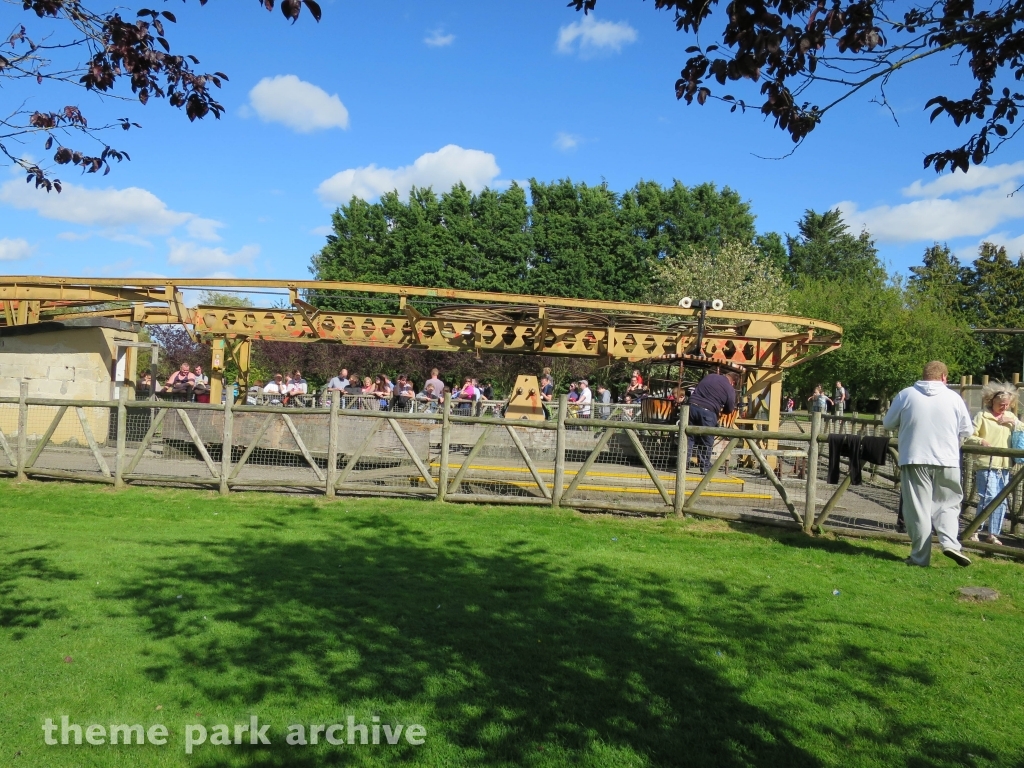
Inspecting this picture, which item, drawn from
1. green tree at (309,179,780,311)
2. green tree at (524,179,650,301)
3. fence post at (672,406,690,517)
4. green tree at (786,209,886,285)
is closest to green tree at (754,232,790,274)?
green tree at (309,179,780,311)

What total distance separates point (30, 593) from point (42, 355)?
1148cm

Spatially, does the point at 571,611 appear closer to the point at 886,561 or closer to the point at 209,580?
the point at 209,580

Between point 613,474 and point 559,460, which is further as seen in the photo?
point 613,474

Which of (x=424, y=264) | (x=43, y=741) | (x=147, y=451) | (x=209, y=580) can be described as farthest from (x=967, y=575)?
(x=424, y=264)

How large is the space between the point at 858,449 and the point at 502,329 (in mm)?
6627

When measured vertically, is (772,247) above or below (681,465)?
above

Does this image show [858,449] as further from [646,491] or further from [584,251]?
[584,251]

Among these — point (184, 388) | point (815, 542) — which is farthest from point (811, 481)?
A: point (184, 388)

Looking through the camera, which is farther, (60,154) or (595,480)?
(595,480)

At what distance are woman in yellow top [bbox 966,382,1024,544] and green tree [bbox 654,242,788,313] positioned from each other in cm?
2633

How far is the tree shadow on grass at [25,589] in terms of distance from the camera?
5.69 meters

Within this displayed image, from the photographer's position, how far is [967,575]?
25.4ft

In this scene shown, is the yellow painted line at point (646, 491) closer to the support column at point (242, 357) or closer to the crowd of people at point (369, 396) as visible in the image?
the crowd of people at point (369, 396)

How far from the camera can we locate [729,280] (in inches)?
1483
